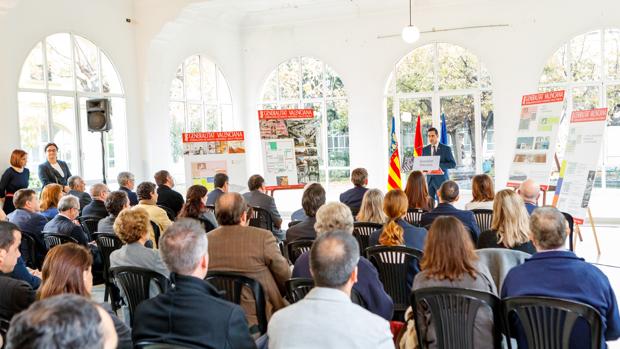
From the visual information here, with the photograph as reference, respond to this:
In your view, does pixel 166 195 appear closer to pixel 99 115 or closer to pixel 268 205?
pixel 268 205

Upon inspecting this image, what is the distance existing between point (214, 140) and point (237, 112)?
12.1ft

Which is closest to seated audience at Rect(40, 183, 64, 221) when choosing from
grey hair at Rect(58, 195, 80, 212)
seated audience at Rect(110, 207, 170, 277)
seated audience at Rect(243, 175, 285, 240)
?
grey hair at Rect(58, 195, 80, 212)

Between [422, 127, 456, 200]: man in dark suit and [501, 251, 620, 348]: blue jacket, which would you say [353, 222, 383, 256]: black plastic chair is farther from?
[422, 127, 456, 200]: man in dark suit

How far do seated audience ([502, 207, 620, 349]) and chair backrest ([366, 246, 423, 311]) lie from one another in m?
0.97

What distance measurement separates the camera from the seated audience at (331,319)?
1952 millimetres

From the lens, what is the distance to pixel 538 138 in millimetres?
7590

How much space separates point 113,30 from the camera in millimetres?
9875

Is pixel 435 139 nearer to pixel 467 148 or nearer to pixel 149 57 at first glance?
pixel 467 148

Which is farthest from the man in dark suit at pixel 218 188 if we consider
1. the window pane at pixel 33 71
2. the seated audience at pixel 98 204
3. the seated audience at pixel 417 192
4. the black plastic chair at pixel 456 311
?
the black plastic chair at pixel 456 311

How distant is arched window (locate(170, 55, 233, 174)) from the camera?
11.3 meters

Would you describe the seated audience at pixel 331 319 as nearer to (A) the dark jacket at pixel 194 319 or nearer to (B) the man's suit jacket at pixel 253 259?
(A) the dark jacket at pixel 194 319

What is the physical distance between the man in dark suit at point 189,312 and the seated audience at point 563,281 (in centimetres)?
135

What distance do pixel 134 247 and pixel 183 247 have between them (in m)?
1.70

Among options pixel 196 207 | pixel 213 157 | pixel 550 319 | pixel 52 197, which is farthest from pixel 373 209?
pixel 213 157
